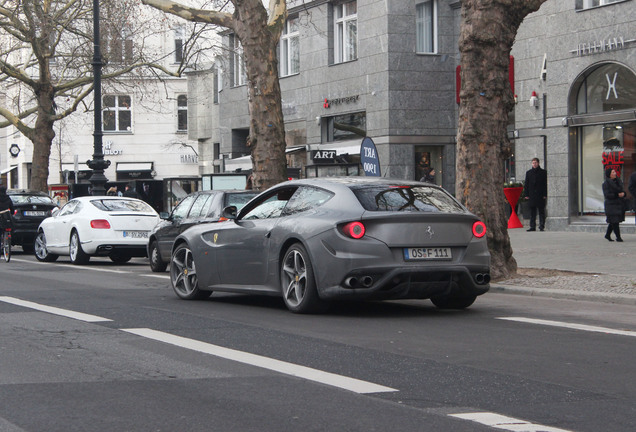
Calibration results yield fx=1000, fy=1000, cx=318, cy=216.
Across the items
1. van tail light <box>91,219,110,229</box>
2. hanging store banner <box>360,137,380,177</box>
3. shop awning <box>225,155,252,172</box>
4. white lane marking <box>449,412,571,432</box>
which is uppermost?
shop awning <box>225,155,252,172</box>

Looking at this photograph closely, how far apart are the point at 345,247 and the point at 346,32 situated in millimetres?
24739

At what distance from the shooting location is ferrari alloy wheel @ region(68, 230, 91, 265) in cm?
2044

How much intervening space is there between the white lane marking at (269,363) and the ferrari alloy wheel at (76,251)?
1221 centimetres

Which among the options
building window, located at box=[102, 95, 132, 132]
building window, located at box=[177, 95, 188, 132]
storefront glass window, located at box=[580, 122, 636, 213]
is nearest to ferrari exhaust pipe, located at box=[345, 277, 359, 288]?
storefront glass window, located at box=[580, 122, 636, 213]

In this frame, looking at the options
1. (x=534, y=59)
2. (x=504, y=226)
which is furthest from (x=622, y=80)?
(x=504, y=226)

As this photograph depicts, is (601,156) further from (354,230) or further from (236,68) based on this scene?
(236,68)

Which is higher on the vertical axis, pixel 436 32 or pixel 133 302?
pixel 436 32

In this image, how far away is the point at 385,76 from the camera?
101ft

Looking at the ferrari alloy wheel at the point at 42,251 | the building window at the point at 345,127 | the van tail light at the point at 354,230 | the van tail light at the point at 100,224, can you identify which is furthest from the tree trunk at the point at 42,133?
the van tail light at the point at 354,230

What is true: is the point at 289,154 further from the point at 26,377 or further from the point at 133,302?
the point at 26,377

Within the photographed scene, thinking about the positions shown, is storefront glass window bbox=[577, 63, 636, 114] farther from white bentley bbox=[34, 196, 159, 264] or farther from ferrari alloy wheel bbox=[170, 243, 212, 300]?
ferrari alloy wheel bbox=[170, 243, 212, 300]

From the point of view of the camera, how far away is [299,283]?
9938mm

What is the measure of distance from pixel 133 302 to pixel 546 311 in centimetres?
458

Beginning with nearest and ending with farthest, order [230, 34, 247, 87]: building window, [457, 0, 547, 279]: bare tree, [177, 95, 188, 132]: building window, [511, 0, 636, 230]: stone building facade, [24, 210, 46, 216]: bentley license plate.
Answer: [457, 0, 547, 279]: bare tree, [511, 0, 636, 230]: stone building facade, [24, 210, 46, 216]: bentley license plate, [230, 34, 247, 87]: building window, [177, 95, 188, 132]: building window
